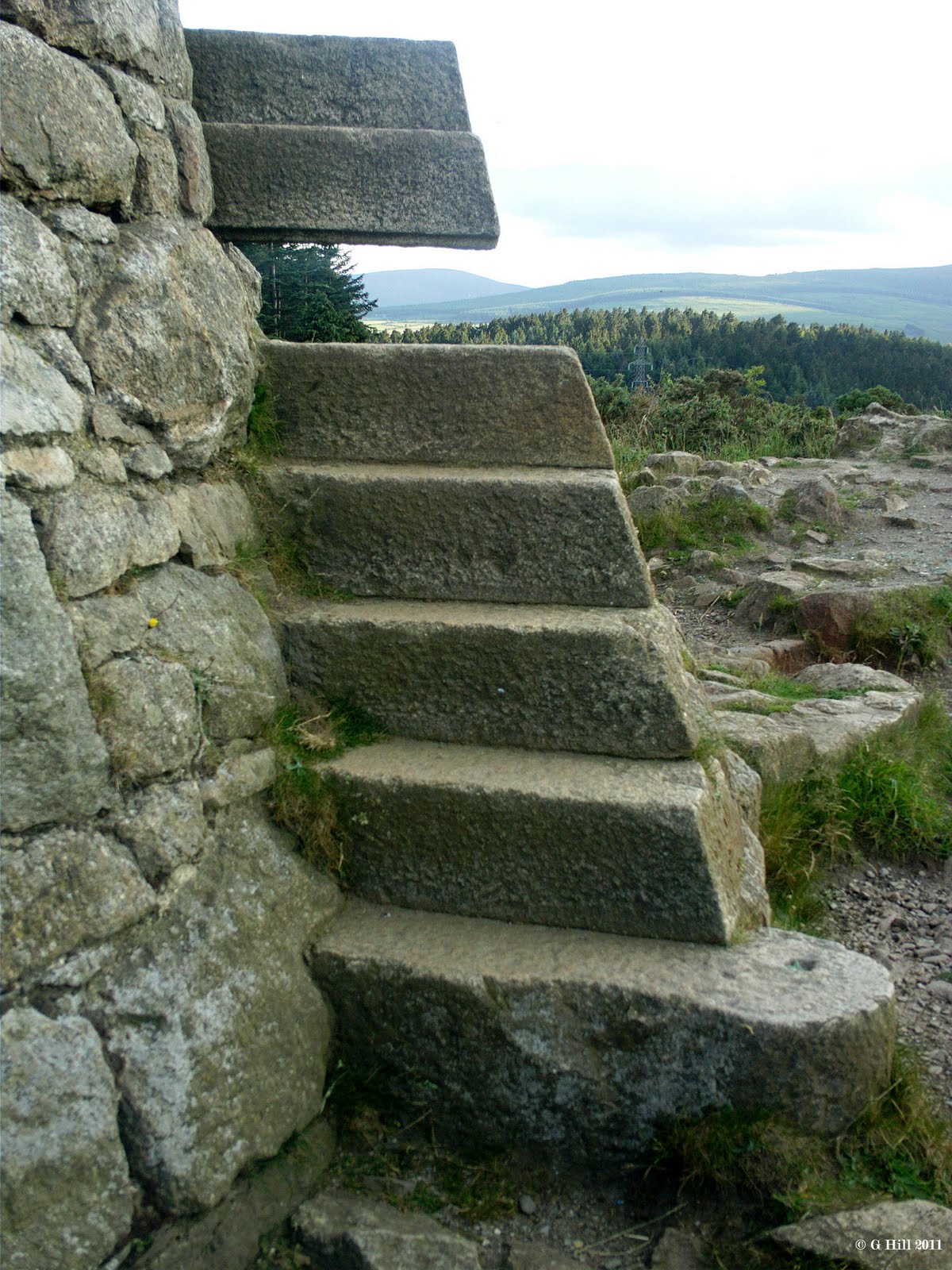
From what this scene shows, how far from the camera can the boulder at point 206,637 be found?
1906 mm

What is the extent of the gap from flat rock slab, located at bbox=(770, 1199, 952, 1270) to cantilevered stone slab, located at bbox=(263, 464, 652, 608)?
57.1 inches

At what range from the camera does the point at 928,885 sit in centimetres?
339

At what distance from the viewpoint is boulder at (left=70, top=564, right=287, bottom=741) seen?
6.25ft

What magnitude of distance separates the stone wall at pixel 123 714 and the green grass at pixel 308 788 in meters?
0.04

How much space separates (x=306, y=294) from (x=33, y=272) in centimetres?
204

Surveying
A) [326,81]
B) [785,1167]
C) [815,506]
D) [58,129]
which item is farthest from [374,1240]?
[815,506]

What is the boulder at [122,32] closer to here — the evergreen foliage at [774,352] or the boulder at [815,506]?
the boulder at [815,506]

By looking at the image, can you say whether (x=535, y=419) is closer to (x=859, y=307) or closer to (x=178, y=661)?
(x=178, y=661)

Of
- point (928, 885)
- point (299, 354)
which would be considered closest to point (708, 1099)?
point (928, 885)

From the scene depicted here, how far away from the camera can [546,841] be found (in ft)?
7.49

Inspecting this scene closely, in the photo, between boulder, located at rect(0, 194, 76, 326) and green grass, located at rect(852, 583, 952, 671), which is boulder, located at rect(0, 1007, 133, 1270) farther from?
green grass, located at rect(852, 583, 952, 671)

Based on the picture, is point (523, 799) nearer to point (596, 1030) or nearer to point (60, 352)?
point (596, 1030)

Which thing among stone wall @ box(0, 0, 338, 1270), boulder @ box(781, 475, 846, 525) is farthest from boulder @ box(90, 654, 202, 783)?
boulder @ box(781, 475, 846, 525)

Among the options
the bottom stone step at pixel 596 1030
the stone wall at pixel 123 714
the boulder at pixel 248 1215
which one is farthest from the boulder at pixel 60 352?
the boulder at pixel 248 1215
